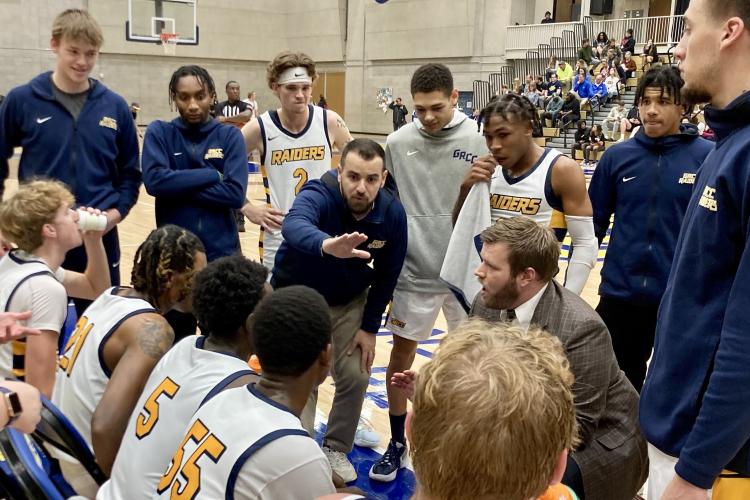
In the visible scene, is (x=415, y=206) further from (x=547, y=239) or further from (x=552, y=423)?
(x=552, y=423)

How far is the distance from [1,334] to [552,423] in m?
1.90

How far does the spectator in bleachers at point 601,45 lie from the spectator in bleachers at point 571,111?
430cm

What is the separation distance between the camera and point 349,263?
3316mm

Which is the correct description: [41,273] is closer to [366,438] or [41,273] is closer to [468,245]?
[468,245]

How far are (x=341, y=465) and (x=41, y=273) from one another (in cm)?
170

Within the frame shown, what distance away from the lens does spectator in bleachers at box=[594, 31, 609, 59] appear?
25.3 m

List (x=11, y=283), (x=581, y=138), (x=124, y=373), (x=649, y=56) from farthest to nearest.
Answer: (x=649, y=56)
(x=581, y=138)
(x=11, y=283)
(x=124, y=373)

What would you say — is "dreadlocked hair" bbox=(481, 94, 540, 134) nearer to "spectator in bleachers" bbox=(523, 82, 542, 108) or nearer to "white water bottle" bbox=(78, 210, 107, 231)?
"white water bottle" bbox=(78, 210, 107, 231)

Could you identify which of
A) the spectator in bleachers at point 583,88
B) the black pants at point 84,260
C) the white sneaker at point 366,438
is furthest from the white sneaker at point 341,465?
the spectator in bleachers at point 583,88

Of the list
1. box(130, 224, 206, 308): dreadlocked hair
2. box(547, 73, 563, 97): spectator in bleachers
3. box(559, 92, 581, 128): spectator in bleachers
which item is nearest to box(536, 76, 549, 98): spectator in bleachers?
box(547, 73, 563, 97): spectator in bleachers

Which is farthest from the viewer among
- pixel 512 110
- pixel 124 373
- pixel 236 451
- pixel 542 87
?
pixel 542 87

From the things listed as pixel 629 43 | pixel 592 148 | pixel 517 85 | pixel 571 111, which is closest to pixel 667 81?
pixel 592 148

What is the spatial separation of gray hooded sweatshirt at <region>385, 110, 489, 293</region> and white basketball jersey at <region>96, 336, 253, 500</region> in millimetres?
1756

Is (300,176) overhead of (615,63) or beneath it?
beneath
